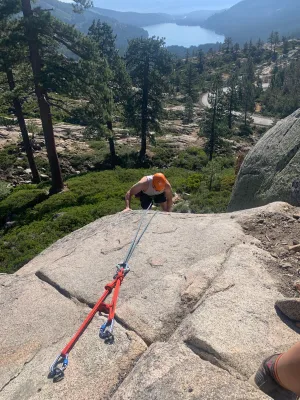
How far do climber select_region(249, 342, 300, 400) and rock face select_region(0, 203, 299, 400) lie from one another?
→ 14cm

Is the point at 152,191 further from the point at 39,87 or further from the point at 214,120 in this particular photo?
the point at 214,120

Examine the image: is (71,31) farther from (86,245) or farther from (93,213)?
(86,245)

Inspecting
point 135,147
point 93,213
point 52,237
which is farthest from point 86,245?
point 135,147

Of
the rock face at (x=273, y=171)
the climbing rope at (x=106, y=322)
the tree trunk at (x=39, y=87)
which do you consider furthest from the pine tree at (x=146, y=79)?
the climbing rope at (x=106, y=322)

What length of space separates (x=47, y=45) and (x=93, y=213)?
7.15m

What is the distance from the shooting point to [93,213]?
44.6ft

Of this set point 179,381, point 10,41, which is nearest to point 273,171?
point 179,381

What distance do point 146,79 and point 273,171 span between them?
22.4 m

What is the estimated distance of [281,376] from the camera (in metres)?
2.67

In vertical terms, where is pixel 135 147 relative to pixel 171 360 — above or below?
below

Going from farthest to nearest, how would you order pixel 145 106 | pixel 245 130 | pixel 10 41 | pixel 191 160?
pixel 245 130 → pixel 191 160 → pixel 145 106 → pixel 10 41

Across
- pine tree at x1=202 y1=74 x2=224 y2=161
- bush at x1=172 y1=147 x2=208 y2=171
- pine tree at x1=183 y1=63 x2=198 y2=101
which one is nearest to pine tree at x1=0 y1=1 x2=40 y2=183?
bush at x1=172 y1=147 x2=208 y2=171

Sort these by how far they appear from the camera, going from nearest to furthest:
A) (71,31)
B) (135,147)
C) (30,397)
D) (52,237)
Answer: (30,397) → (52,237) → (71,31) → (135,147)

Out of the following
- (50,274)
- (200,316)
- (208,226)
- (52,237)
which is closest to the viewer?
(200,316)
